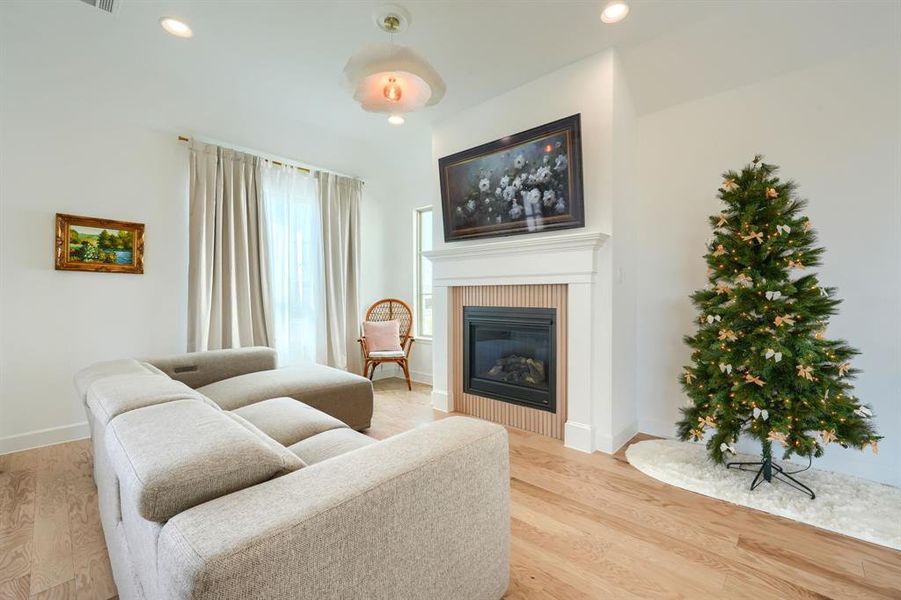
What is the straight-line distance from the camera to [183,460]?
86cm

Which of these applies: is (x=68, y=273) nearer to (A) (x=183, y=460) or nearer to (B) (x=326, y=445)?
(B) (x=326, y=445)

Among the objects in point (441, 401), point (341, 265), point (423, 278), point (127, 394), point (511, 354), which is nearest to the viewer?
point (127, 394)

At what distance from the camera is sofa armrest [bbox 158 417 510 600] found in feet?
2.26

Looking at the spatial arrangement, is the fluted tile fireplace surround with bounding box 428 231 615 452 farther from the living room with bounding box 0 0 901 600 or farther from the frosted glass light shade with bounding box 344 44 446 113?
the frosted glass light shade with bounding box 344 44 446 113

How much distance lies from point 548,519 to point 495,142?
256 cm

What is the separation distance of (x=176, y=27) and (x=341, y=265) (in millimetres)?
2524

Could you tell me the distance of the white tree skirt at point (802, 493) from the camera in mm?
1800

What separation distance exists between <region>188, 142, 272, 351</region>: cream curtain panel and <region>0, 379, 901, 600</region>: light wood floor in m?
1.46

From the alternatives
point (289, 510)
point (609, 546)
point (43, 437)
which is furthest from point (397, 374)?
point (289, 510)

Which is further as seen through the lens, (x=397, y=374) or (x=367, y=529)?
(x=397, y=374)

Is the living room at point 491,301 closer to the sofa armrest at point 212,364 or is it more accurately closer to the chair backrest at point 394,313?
the sofa armrest at point 212,364

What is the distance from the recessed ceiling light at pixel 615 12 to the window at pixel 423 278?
2923 mm

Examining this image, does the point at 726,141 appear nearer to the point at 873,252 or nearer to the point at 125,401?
the point at 873,252

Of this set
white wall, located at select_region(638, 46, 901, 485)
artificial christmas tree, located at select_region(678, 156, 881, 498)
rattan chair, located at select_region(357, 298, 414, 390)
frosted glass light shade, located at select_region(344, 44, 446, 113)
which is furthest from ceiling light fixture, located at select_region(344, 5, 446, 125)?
rattan chair, located at select_region(357, 298, 414, 390)
